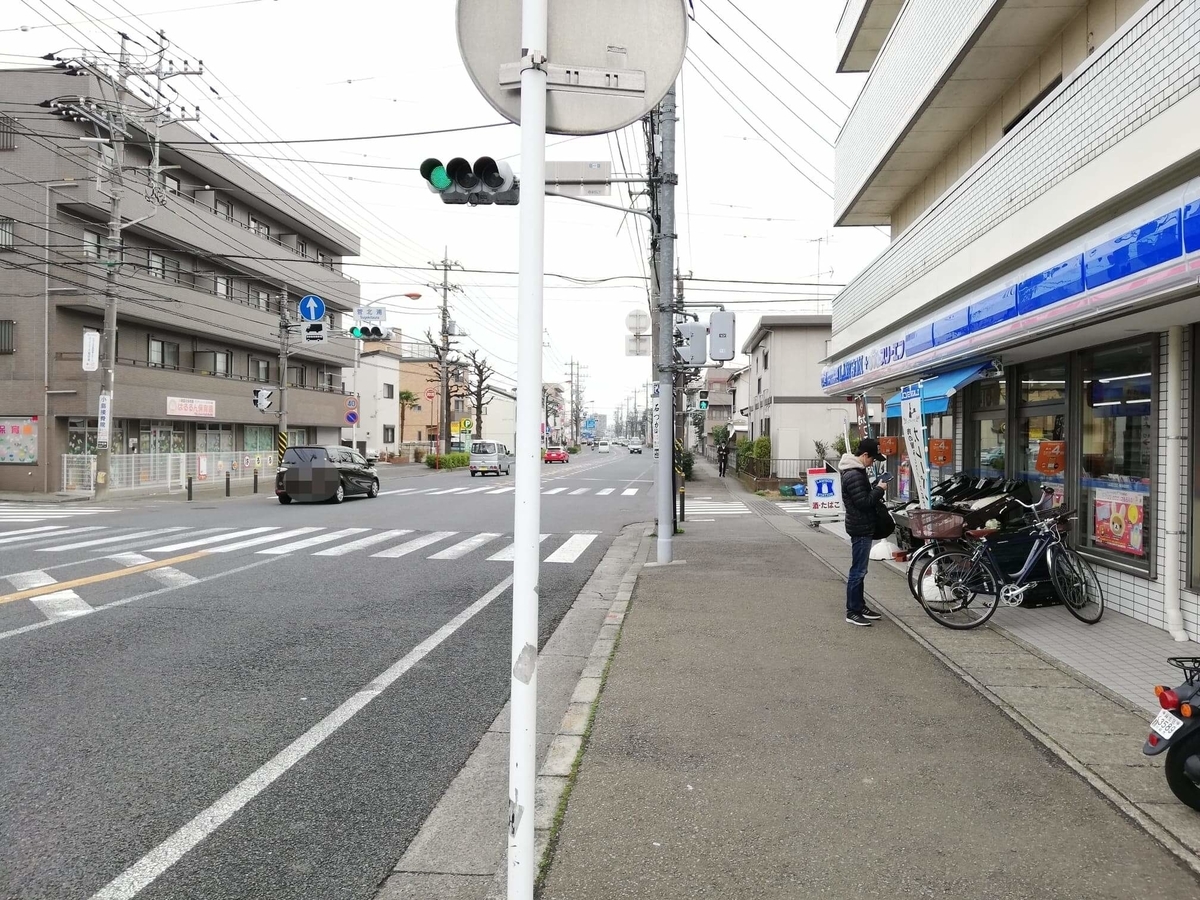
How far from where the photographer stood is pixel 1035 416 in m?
9.52

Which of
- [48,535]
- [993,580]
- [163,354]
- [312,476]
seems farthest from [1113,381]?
[163,354]

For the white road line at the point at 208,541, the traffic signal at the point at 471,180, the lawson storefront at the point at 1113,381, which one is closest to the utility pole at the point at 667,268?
the lawson storefront at the point at 1113,381

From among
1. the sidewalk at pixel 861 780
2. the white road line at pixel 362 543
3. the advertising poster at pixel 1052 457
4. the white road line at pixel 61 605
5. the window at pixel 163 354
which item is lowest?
the white road line at pixel 362 543

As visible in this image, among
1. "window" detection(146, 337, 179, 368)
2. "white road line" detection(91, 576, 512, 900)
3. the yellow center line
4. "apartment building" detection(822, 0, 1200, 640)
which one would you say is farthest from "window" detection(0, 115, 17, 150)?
"white road line" detection(91, 576, 512, 900)

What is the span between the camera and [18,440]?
85.1 ft

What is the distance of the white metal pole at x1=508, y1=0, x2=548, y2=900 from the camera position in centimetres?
224

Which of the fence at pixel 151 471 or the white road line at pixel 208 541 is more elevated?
the fence at pixel 151 471

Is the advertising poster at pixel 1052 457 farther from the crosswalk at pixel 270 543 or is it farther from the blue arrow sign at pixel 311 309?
the blue arrow sign at pixel 311 309

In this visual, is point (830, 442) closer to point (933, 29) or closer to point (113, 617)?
point (933, 29)

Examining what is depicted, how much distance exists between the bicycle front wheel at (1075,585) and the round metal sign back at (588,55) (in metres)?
6.72

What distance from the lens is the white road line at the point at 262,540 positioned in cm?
1257

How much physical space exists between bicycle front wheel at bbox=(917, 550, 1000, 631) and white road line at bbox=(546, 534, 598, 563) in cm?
596

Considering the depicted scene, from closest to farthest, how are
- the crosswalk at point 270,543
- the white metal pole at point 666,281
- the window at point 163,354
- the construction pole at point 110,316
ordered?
the white metal pole at point 666,281, the crosswalk at point 270,543, the construction pole at point 110,316, the window at point 163,354

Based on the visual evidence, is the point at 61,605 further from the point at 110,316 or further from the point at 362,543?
the point at 110,316
